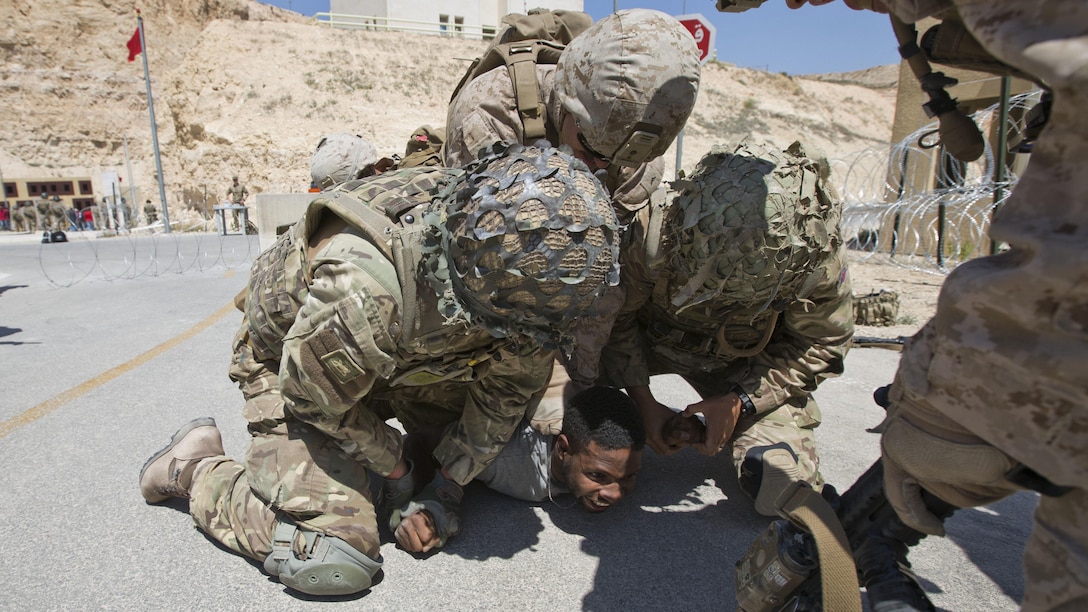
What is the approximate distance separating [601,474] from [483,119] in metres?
1.55

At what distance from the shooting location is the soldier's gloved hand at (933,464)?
42.9 inches

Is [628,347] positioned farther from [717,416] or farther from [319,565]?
[319,565]

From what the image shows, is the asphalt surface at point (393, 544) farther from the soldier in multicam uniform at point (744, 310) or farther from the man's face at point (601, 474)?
the soldier in multicam uniform at point (744, 310)

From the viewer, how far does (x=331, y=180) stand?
371cm

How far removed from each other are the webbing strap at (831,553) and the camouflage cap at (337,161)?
2.95 meters

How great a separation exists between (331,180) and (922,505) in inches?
132

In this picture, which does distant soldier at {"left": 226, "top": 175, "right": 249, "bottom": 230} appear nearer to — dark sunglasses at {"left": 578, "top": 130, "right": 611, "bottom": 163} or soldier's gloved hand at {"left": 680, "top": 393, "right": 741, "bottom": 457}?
dark sunglasses at {"left": 578, "top": 130, "right": 611, "bottom": 163}

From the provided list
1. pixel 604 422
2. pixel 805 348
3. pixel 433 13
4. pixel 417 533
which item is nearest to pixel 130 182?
pixel 433 13

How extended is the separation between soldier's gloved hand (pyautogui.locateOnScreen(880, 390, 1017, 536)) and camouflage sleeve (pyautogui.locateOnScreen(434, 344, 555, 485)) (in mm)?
1166

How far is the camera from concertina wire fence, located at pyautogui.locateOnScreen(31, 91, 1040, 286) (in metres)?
6.76

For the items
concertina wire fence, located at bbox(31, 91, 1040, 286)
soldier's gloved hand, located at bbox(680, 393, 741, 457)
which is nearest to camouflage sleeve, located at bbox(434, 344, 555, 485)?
soldier's gloved hand, located at bbox(680, 393, 741, 457)

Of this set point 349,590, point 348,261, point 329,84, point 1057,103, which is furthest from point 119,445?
point 329,84

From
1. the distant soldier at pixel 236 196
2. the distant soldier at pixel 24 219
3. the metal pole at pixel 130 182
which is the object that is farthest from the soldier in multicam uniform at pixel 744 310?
the metal pole at pixel 130 182

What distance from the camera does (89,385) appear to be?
11.7ft
